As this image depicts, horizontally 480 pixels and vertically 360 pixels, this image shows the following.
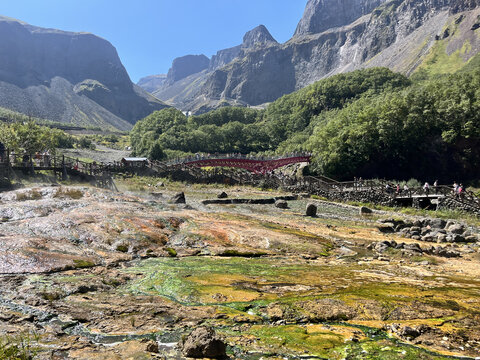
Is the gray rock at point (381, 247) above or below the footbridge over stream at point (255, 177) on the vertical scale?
below

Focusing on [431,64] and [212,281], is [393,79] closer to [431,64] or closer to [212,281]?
[431,64]

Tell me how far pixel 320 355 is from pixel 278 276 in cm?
498

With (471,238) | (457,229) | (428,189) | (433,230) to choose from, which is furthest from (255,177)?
(471,238)

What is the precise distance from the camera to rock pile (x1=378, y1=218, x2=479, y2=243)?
822 inches

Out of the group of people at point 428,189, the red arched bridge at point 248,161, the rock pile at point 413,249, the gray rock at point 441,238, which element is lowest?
the gray rock at point 441,238

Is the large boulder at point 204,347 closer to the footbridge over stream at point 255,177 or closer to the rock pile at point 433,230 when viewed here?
the rock pile at point 433,230

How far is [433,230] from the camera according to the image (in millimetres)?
23609

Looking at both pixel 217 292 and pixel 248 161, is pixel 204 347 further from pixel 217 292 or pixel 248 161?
pixel 248 161

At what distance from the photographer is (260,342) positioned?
5902 mm

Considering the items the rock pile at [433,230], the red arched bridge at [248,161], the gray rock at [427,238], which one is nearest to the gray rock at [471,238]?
the rock pile at [433,230]

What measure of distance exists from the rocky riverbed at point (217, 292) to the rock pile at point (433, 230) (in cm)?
499

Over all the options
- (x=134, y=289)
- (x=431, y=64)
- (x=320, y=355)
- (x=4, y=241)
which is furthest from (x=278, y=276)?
(x=431, y=64)

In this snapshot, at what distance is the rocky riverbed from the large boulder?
0.02 meters

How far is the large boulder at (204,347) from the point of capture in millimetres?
5289
